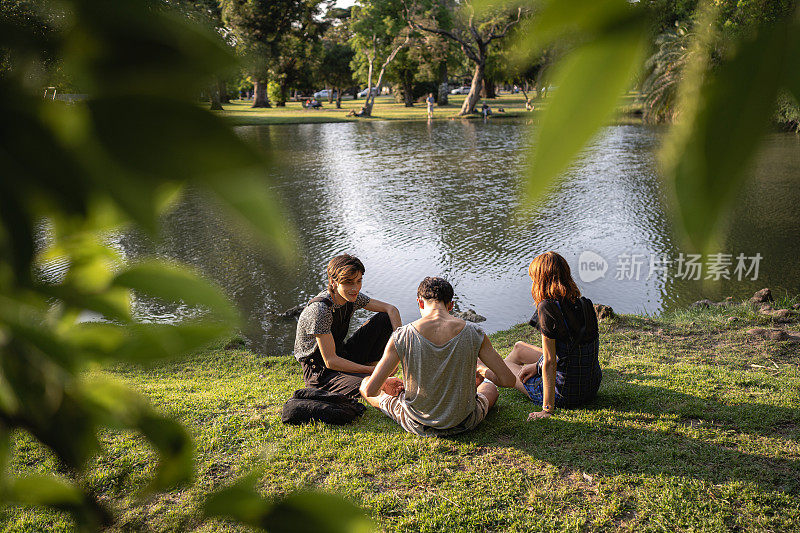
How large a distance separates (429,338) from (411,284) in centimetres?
534

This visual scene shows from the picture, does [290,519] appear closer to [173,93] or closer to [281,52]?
[173,93]

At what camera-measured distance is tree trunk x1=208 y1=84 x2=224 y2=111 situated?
278 mm

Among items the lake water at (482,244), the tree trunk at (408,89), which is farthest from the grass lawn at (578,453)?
the tree trunk at (408,89)

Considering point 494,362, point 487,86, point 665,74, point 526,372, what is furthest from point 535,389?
point 665,74

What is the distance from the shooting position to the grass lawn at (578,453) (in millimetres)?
3336

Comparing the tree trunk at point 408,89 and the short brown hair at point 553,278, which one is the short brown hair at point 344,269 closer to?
the short brown hair at point 553,278

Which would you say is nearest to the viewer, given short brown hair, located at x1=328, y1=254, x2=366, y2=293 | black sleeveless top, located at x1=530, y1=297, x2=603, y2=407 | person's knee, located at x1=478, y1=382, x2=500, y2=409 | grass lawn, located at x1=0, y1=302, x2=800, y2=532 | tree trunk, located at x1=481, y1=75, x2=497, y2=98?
tree trunk, located at x1=481, y1=75, x2=497, y2=98

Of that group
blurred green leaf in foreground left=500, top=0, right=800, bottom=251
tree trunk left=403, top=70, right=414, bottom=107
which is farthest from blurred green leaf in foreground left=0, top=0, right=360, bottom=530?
tree trunk left=403, top=70, right=414, bottom=107

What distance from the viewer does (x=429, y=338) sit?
4234 mm

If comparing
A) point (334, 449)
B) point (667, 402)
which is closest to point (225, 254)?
point (334, 449)

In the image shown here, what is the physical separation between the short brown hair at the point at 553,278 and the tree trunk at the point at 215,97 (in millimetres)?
4337

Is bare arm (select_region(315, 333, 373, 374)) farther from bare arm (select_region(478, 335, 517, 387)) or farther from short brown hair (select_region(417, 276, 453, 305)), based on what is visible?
bare arm (select_region(478, 335, 517, 387))

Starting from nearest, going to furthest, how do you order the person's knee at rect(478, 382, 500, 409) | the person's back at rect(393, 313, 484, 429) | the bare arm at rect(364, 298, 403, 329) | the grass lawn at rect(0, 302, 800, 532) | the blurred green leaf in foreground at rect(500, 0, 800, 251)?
the blurred green leaf in foreground at rect(500, 0, 800, 251) < the grass lawn at rect(0, 302, 800, 532) < the person's back at rect(393, 313, 484, 429) < the person's knee at rect(478, 382, 500, 409) < the bare arm at rect(364, 298, 403, 329)

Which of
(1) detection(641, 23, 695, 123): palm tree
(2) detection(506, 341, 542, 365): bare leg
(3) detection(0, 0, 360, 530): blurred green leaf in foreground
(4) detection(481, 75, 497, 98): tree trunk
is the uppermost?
(4) detection(481, 75, 497, 98): tree trunk
